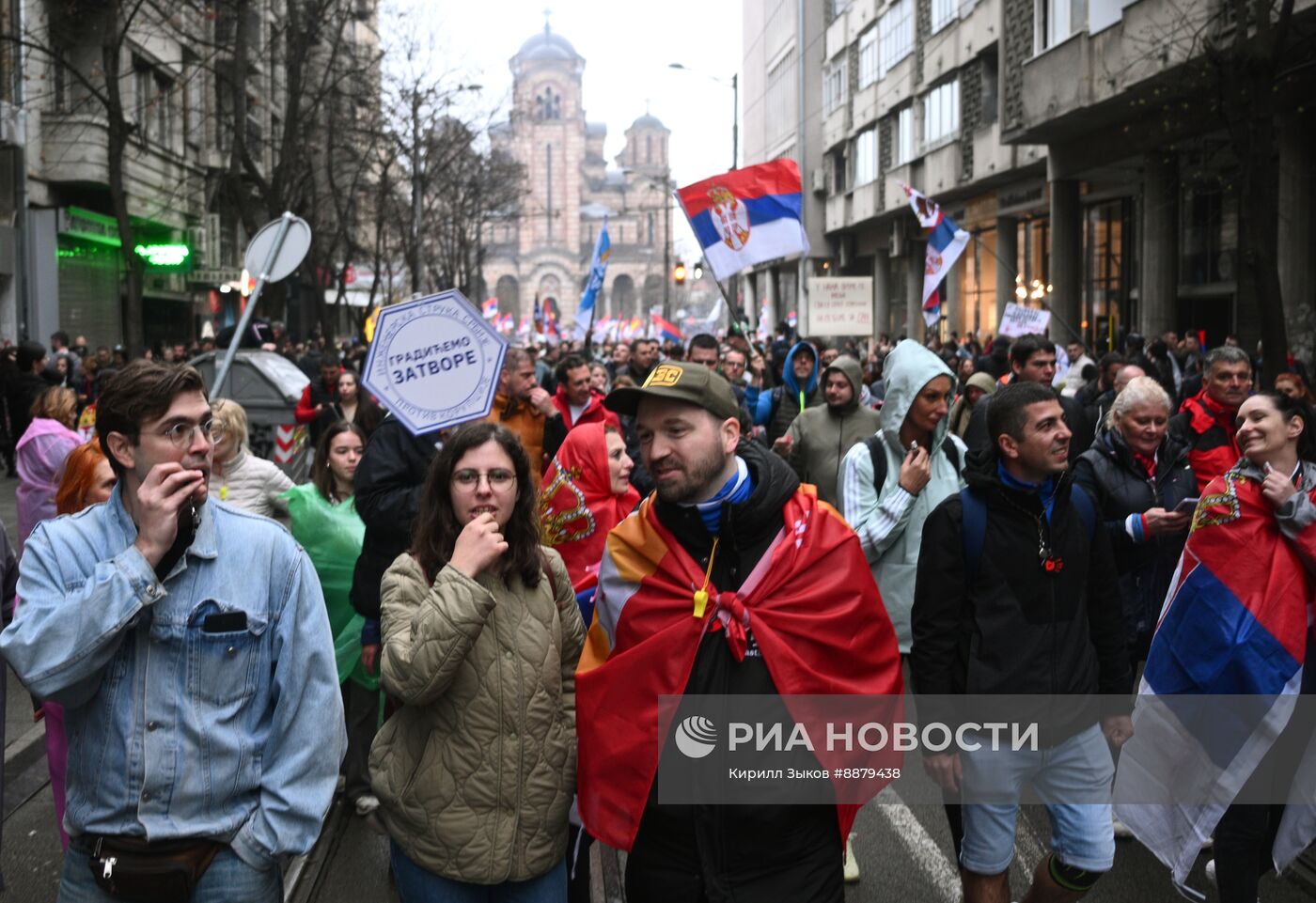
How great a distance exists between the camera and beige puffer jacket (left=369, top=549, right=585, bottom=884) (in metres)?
3.48

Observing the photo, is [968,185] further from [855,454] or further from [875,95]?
[855,454]

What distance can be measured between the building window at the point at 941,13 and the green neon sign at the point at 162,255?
1878 cm

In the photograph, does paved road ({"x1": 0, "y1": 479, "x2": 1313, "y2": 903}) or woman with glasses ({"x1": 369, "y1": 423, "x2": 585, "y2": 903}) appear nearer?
woman with glasses ({"x1": 369, "y1": 423, "x2": 585, "y2": 903})

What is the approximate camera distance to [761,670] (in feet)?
11.4

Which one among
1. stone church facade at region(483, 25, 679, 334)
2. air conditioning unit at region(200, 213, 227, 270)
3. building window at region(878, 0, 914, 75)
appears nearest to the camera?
air conditioning unit at region(200, 213, 227, 270)

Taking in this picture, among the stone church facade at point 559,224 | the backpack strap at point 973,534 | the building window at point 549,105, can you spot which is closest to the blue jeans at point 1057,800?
the backpack strap at point 973,534

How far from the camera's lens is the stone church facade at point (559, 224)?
16100cm

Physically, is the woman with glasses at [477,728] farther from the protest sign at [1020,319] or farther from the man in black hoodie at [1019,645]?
the protest sign at [1020,319]

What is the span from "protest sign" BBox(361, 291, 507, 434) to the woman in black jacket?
2.57 m

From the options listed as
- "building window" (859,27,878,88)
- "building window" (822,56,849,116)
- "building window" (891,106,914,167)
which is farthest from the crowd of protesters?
"building window" (822,56,849,116)

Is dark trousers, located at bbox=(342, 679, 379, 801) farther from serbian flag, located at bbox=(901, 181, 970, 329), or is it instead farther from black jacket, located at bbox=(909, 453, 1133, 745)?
serbian flag, located at bbox=(901, 181, 970, 329)

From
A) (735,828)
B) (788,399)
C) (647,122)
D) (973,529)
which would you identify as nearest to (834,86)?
(788,399)

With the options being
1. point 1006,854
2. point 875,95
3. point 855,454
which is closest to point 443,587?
point 1006,854

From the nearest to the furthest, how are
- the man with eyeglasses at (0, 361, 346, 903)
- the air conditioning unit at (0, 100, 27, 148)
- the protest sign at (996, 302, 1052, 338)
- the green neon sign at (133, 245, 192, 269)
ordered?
the man with eyeglasses at (0, 361, 346, 903), the protest sign at (996, 302, 1052, 338), the air conditioning unit at (0, 100, 27, 148), the green neon sign at (133, 245, 192, 269)
